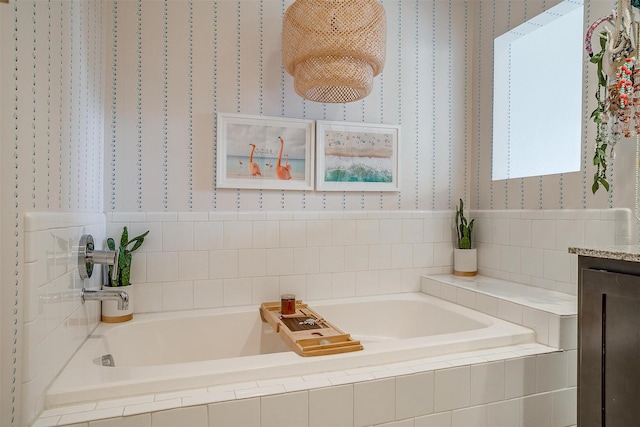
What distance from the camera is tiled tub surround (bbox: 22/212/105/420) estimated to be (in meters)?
1.01

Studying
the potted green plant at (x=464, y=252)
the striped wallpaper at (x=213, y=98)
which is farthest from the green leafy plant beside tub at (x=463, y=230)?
the striped wallpaper at (x=213, y=98)

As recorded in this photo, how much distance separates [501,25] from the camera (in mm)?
2445

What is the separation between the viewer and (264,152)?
2.22 meters

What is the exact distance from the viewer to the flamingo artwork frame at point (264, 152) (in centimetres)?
215

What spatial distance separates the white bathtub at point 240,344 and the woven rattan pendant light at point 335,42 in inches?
45.5

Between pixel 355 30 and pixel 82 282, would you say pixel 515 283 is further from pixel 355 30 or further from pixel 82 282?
pixel 82 282

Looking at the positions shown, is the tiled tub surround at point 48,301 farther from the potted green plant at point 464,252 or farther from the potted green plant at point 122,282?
the potted green plant at point 464,252

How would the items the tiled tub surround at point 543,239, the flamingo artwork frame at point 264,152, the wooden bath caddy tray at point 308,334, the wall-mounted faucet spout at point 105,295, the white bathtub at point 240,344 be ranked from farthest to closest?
the flamingo artwork frame at point 264,152, the tiled tub surround at point 543,239, the wall-mounted faucet spout at point 105,295, the wooden bath caddy tray at point 308,334, the white bathtub at point 240,344

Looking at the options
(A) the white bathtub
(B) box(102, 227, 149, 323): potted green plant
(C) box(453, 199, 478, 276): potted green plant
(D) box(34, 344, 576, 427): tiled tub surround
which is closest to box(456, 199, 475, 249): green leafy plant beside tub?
(C) box(453, 199, 478, 276): potted green plant

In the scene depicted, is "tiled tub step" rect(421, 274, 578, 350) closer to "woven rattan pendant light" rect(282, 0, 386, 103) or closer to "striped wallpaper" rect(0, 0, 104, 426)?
"woven rattan pendant light" rect(282, 0, 386, 103)

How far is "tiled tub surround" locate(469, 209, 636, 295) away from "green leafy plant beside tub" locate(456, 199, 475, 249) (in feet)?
0.28

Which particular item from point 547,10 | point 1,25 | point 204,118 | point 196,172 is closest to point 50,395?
point 1,25

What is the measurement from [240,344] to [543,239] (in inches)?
67.1

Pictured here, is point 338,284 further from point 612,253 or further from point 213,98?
point 612,253
